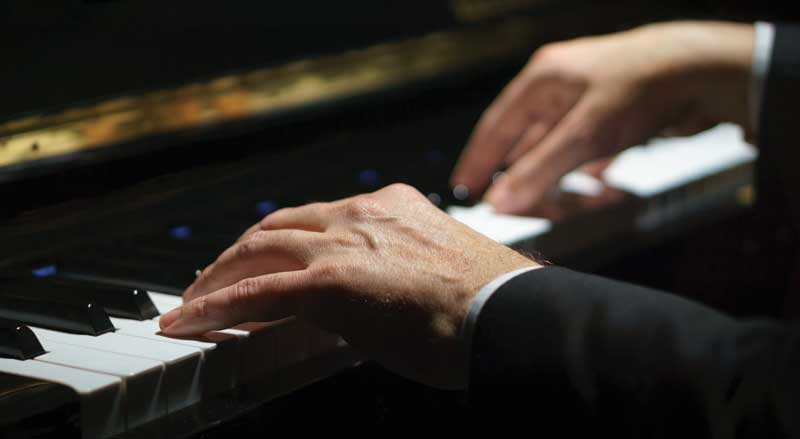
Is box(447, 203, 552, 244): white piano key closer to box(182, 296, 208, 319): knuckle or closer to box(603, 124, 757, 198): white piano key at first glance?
box(603, 124, 757, 198): white piano key

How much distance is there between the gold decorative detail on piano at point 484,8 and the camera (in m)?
1.68

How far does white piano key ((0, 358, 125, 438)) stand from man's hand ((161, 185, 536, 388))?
4.4 inches

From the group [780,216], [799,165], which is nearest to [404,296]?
[799,165]

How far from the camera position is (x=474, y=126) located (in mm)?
1657

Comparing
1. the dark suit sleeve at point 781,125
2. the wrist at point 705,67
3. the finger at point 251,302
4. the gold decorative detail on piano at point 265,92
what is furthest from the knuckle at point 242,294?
the dark suit sleeve at point 781,125

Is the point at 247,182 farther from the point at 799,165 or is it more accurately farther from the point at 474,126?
the point at 799,165

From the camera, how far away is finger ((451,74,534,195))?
1.45 meters

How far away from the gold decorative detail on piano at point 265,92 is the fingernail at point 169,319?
0.31 metres

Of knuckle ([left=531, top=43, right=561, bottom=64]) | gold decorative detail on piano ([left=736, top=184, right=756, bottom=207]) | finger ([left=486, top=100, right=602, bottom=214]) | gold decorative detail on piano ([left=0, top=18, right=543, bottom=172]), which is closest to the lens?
gold decorative detail on piano ([left=0, top=18, right=543, bottom=172])

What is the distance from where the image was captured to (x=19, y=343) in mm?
838

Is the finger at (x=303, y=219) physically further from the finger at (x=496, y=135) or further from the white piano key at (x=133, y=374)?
the finger at (x=496, y=135)

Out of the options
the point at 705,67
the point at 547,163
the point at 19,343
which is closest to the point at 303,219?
the point at 19,343

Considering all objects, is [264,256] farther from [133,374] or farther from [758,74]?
[758,74]

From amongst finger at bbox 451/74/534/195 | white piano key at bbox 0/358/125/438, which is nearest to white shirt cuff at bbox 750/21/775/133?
finger at bbox 451/74/534/195
